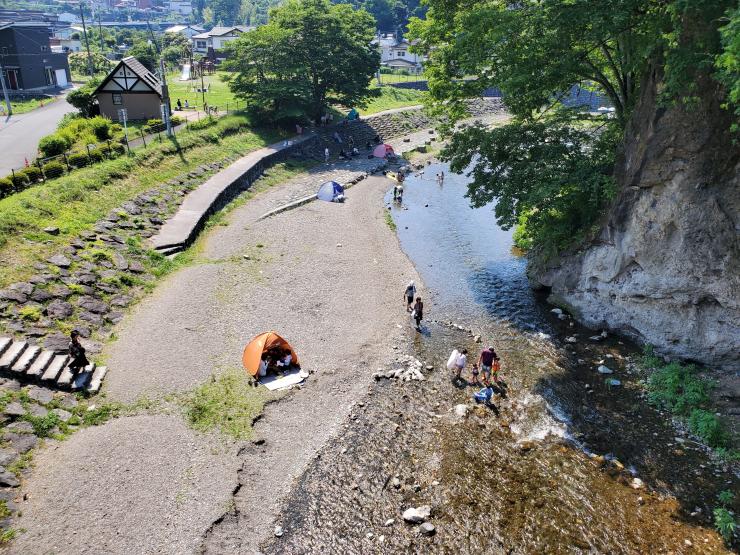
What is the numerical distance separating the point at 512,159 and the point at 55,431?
76.2 feet

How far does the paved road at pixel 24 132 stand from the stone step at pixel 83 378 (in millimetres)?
18907

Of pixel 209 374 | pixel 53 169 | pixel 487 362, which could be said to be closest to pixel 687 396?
pixel 487 362

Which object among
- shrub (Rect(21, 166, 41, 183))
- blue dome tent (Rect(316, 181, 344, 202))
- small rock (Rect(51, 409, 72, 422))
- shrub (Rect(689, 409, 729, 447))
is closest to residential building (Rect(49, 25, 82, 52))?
blue dome tent (Rect(316, 181, 344, 202))

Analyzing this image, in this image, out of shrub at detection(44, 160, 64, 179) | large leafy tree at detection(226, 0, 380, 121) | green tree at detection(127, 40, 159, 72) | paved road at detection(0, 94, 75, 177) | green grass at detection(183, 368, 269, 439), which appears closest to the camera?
green grass at detection(183, 368, 269, 439)

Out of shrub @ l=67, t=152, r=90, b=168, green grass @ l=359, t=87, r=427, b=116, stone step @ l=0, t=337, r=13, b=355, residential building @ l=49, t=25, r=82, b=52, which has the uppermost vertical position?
residential building @ l=49, t=25, r=82, b=52

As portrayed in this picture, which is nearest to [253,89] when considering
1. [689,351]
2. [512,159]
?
[512,159]

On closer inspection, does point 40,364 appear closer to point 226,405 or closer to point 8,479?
point 8,479

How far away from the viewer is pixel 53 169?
1262 inches

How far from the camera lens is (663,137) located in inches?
816

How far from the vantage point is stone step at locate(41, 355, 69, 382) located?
18.9 metres

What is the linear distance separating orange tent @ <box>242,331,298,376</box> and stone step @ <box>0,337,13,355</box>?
8217mm

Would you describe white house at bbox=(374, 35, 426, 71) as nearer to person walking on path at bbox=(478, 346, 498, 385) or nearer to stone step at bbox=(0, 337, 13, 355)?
person walking on path at bbox=(478, 346, 498, 385)

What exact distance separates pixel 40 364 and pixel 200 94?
56.3 meters

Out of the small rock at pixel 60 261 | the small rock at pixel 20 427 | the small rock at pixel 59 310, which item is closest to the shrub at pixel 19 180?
the small rock at pixel 60 261
